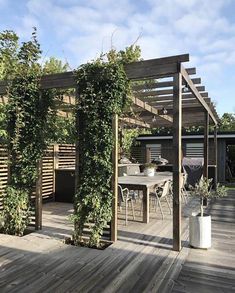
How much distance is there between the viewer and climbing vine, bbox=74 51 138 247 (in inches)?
165

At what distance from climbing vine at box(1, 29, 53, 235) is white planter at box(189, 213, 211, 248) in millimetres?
2639

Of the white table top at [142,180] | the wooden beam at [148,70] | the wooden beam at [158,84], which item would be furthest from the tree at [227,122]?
the wooden beam at [148,70]

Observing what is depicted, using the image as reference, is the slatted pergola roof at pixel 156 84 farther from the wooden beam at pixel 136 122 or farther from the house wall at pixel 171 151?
the house wall at pixel 171 151

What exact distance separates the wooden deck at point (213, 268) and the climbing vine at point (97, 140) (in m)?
1.34

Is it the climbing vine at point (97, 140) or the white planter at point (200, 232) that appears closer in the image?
the white planter at point (200, 232)

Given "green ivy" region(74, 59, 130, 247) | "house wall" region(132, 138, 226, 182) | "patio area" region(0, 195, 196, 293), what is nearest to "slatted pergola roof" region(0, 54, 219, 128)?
"green ivy" region(74, 59, 130, 247)

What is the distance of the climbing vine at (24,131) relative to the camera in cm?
479

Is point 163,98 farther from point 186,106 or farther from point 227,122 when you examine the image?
point 227,122

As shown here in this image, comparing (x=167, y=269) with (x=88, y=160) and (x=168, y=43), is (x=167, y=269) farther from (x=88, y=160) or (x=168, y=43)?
(x=168, y=43)

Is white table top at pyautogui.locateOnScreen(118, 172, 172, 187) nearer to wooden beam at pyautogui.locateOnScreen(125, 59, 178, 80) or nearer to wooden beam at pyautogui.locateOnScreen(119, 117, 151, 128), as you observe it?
wooden beam at pyautogui.locateOnScreen(125, 59, 178, 80)

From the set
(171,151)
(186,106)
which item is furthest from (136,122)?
(171,151)

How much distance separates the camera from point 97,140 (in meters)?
4.24

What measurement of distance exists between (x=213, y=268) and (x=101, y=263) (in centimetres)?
130

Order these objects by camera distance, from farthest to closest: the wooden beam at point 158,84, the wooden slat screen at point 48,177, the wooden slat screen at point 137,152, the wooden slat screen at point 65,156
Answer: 1. the wooden slat screen at point 137,152
2. the wooden slat screen at point 65,156
3. the wooden slat screen at point 48,177
4. the wooden beam at point 158,84
